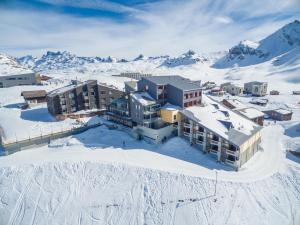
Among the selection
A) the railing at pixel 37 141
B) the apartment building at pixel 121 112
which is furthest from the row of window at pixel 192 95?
the railing at pixel 37 141

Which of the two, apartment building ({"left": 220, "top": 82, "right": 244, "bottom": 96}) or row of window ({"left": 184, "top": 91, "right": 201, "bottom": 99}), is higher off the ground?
row of window ({"left": 184, "top": 91, "right": 201, "bottom": 99})

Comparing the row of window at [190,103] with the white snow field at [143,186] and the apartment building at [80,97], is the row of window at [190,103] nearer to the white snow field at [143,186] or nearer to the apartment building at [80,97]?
the white snow field at [143,186]

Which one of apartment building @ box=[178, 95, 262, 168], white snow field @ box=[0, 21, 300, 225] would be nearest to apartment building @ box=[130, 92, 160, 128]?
white snow field @ box=[0, 21, 300, 225]

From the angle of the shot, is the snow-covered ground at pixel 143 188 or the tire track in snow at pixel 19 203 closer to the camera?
the snow-covered ground at pixel 143 188

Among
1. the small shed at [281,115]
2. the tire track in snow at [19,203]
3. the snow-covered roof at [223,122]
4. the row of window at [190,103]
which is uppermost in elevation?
the row of window at [190,103]

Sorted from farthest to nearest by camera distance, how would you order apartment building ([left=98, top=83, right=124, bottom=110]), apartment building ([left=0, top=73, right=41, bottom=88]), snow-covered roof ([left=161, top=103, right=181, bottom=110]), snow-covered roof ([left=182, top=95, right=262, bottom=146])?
apartment building ([left=0, top=73, right=41, bottom=88]) → apartment building ([left=98, top=83, right=124, bottom=110]) → snow-covered roof ([left=161, top=103, right=181, bottom=110]) → snow-covered roof ([left=182, top=95, right=262, bottom=146])

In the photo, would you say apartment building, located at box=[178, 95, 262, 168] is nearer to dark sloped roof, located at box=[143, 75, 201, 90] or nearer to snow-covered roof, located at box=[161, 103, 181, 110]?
snow-covered roof, located at box=[161, 103, 181, 110]

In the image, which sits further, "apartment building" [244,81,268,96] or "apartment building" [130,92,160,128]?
"apartment building" [244,81,268,96]
